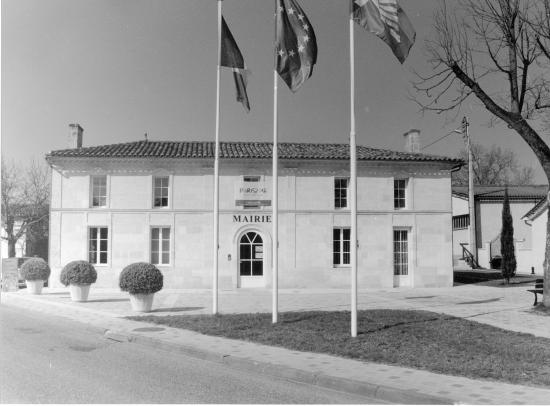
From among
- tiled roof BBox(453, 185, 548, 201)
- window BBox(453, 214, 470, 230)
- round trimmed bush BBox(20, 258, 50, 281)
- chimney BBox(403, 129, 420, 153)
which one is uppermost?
chimney BBox(403, 129, 420, 153)

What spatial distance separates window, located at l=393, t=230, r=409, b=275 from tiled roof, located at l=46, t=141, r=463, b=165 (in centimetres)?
352

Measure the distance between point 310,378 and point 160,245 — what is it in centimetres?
1753

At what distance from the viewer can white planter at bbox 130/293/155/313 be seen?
15922 mm

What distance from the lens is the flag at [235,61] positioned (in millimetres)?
14234

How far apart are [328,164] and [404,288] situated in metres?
6.55

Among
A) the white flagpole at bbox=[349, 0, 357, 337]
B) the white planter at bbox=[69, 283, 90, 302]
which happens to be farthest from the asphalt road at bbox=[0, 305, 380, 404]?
the white planter at bbox=[69, 283, 90, 302]

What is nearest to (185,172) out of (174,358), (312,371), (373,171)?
(373,171)

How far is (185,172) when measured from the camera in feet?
81.9

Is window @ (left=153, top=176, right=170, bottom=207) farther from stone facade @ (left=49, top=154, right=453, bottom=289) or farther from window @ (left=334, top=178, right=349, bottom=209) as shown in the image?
window @ (left=334, top=178, right=349, bottom=209)

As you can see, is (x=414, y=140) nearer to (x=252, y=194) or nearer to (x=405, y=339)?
(x=252, y=194)

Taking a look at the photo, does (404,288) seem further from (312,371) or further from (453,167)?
(312,371)

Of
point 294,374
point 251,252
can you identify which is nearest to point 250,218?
point 251,252

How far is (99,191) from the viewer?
82.5 feet

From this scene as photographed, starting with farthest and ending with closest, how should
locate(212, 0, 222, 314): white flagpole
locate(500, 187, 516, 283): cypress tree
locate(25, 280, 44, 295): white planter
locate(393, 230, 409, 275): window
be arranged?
locate(500, 187, 516, 283): cypress tree
locate(393, 230, 409, 275): window
locate(25, 280, 44, 295): white planter
locate(212, 0, 222, 314): white flagpole
